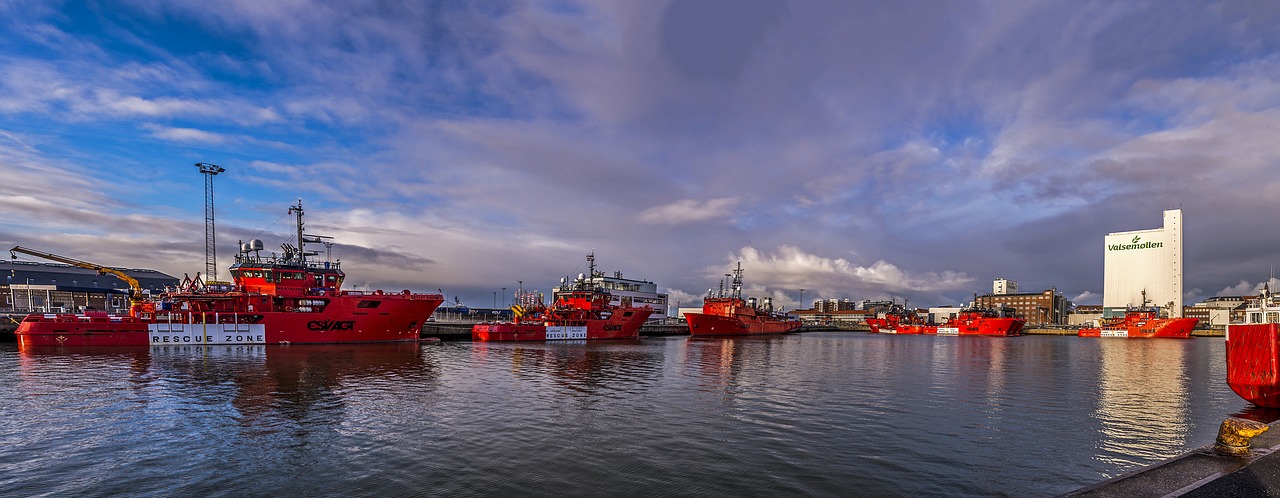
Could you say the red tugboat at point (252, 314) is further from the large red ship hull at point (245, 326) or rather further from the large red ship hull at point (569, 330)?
the large red ship hull at point (569, 330)

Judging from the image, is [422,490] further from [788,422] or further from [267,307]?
[267,307]

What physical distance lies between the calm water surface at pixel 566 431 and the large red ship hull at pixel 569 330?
109ft

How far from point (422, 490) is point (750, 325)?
10819 centimetres

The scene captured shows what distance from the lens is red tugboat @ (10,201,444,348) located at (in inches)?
1923

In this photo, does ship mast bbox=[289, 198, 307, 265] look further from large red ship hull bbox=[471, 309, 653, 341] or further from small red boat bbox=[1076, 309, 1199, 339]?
small red boat bbox=[1076, 309, 1199, 339]

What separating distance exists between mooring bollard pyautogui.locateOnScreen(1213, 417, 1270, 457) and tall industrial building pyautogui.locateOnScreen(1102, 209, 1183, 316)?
16548 centimetres

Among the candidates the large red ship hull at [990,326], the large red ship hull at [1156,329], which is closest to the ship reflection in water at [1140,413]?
the large red ship hull at [1156,329]

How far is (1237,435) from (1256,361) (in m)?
17.5

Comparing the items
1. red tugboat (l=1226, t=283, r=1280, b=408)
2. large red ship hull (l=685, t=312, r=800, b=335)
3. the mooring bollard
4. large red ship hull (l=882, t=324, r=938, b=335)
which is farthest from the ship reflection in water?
large red ship hull (l=882, t=324, r=938, b=335)

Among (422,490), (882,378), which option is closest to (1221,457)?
(422,490)

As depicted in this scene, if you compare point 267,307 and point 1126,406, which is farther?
point 267,307

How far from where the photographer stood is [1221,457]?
35.3 ft

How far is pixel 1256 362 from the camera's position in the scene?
73.2 feet

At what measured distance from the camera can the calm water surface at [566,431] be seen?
1330 centimetres
